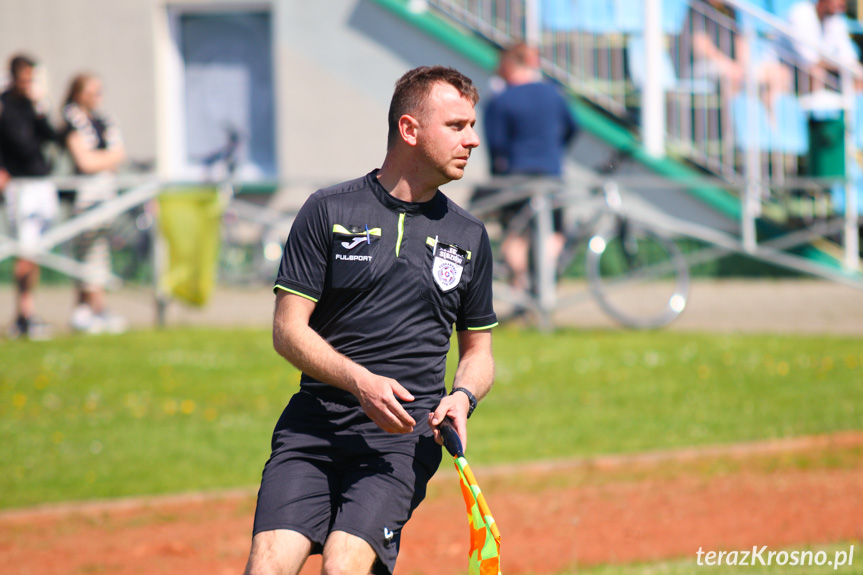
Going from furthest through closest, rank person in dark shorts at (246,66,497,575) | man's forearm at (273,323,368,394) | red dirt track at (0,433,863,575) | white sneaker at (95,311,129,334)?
white sneaker at (95,311,129,334)
red dirt track at (0,433,863,575)
person in dark shorts at (246,66,497,575)
man's forearm at (273,323,368,394)

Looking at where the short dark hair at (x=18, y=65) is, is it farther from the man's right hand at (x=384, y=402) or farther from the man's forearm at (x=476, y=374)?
the man's right hand at (x=384, y=402)

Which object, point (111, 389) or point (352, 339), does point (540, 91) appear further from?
point (352, 339)

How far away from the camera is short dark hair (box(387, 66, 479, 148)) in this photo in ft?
12.0

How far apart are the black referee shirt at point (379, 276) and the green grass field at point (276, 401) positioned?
12.8 ft

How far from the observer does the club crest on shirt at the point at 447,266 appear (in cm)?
372

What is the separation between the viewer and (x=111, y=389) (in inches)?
364

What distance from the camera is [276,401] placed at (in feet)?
29.6

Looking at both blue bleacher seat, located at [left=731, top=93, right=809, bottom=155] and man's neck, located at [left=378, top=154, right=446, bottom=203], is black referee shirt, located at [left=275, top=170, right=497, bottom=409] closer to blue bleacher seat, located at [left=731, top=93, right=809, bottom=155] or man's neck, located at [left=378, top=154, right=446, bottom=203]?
man's neck, located at [left=378, top=154, right=446, bottom=203]

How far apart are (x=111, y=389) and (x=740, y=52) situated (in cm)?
816

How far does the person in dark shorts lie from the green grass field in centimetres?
383

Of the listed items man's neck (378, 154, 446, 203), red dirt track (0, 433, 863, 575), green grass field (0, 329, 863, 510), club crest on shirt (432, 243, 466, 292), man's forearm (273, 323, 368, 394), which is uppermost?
man's neck (378, 154, 446, 203)

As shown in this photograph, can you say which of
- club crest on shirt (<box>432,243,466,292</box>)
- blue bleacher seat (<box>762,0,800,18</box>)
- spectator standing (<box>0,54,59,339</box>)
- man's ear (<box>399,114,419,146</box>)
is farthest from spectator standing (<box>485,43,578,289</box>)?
man's ear (<box>399,114,419,146</box>)

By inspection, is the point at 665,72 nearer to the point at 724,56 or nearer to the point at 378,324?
the point at 724,56

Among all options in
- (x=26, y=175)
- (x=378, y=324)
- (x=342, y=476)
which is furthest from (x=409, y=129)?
(x=26, y=175)
